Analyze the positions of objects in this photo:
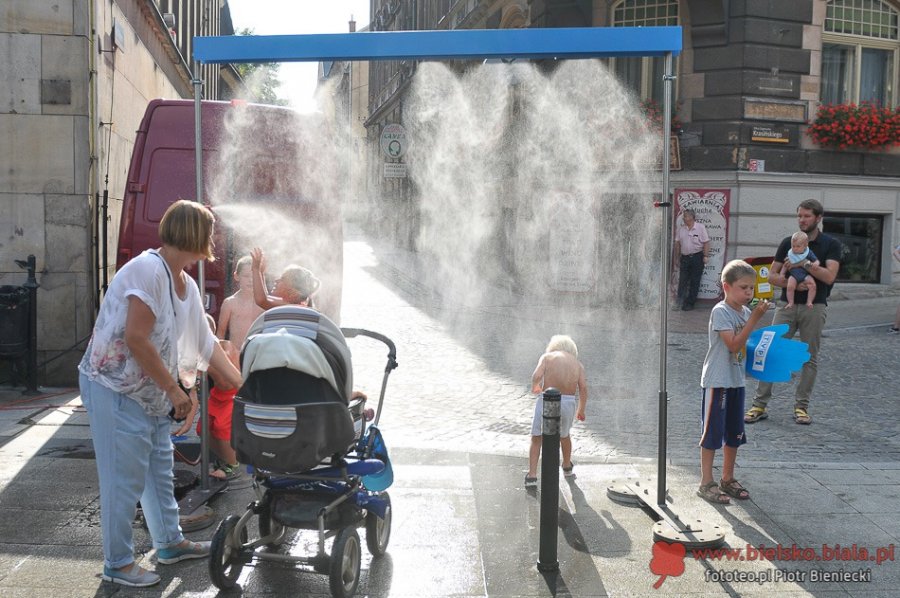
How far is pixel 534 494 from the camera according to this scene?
18.7 ft

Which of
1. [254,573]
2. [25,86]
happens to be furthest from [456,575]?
[25,86]

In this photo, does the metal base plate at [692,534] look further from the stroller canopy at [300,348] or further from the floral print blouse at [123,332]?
the floral print blouse at [123,332]

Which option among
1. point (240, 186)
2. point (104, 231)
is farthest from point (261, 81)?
point (240, 186)

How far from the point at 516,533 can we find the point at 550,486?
0.69 m

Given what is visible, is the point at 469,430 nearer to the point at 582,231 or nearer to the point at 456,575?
the point at 456,575

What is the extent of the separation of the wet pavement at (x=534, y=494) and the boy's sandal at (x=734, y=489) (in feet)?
0.41

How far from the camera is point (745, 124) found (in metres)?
16.4

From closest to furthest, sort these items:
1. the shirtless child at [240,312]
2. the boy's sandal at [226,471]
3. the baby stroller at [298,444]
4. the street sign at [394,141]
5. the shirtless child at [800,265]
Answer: the baby stroller at [298,444] < the boy's sandal at [226,471] < the shirtless child at [240,312] < the shirtless child at [800,265] < the street sign at [394,141]

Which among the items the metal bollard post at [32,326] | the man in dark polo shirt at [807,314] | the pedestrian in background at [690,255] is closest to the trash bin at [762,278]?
the man in dark polo shirt at [807,314]

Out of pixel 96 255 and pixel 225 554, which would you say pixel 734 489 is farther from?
pixel 96 255

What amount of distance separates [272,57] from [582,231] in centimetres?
1100

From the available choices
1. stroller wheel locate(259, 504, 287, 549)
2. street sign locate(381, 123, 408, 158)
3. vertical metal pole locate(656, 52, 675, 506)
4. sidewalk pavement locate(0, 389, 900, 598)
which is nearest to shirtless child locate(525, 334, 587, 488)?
sidewalk pavement locate(0, 389, 900, 598)

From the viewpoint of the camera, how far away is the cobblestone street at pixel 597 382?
723 centimetres

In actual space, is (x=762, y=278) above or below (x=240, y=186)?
below
